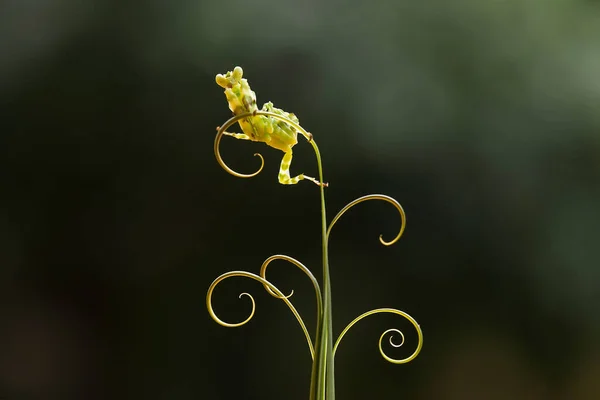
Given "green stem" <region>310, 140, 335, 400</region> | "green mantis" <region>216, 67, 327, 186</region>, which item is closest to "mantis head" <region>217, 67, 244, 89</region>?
"green mantis" <region>216, 67, 327, 186</region>

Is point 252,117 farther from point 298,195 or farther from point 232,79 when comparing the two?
point 298,195

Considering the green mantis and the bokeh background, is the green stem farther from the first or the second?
the bokeh background

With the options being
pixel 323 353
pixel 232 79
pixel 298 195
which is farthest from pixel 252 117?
pixel 298 195

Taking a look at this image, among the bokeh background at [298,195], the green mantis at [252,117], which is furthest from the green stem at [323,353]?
the bokeh background at [298,195]
